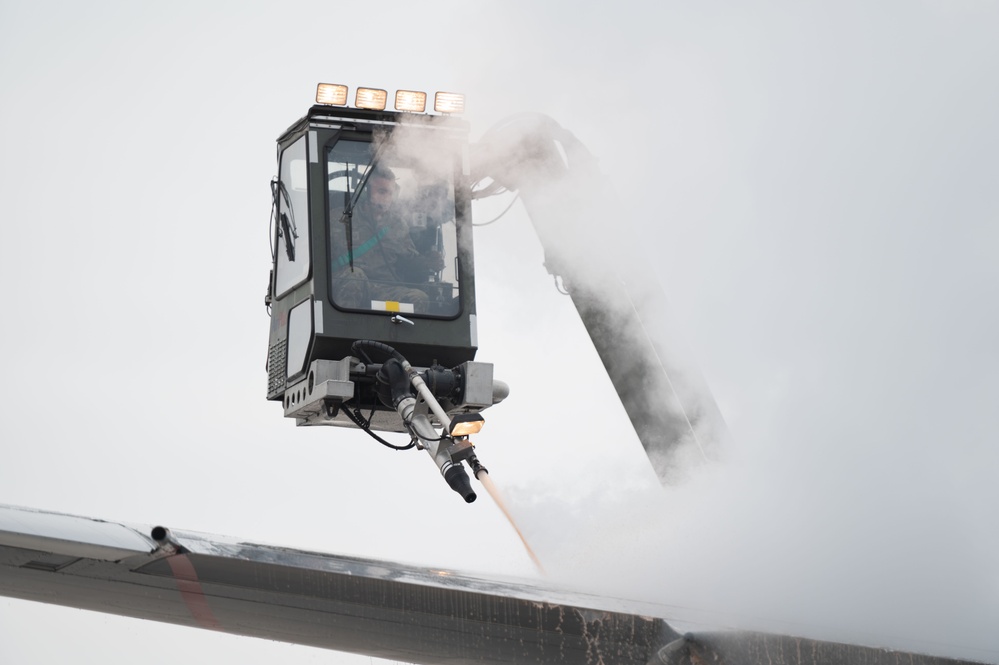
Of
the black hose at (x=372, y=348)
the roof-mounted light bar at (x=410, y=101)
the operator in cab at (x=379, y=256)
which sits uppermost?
the roof-mounted light bar at (x=410, y=101)

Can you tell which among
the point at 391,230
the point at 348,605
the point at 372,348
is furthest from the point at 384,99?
the point at 348,605

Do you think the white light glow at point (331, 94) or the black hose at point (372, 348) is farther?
the white light glow at point (331, 94)

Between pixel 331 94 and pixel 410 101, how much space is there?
0.60 metres

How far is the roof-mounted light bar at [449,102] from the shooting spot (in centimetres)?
995

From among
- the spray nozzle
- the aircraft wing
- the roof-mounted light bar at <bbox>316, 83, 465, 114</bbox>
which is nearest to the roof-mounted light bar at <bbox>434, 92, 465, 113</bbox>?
the roof-mounted light bar at <bbox>316, 83, 465, 114</bbox>

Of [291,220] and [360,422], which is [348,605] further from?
[291,220]

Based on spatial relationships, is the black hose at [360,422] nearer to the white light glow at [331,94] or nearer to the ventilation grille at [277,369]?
the ventilation grille at [277,369]

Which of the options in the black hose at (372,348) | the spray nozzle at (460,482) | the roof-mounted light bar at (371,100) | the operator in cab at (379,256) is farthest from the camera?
the roof-mounted light bar at (371,100)

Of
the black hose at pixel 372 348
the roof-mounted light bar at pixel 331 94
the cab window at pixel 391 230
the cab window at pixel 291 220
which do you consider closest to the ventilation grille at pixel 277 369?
the cab window at pixel 291 220

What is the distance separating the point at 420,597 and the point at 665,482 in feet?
17.4

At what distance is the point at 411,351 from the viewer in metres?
9.37

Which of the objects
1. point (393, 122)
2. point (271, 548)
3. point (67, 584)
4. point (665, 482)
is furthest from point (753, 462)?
point (67, 584)

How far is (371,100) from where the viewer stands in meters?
9.92

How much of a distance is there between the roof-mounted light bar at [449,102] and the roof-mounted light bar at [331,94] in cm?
69
